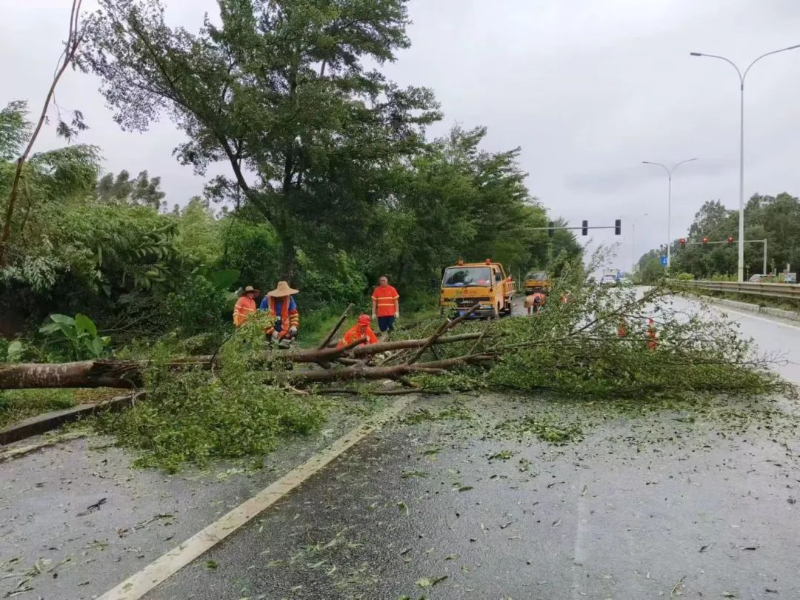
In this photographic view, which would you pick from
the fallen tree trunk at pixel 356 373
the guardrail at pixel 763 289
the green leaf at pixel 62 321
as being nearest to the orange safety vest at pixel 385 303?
the fallen tree trunk at pixel 356 373

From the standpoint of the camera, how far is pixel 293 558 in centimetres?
317

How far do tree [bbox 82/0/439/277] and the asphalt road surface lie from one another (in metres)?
8.27

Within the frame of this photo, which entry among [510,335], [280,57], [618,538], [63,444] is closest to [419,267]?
[280,57]

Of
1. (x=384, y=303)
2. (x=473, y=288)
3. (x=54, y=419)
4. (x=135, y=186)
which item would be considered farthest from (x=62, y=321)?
(x=135, y=186)

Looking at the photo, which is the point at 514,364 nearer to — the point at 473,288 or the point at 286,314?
the point at 286,314

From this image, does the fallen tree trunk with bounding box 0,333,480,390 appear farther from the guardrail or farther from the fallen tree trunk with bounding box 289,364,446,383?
the guardrail

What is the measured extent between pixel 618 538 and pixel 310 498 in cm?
195

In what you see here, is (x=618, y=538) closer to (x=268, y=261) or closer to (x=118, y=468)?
(x=118, y=468)

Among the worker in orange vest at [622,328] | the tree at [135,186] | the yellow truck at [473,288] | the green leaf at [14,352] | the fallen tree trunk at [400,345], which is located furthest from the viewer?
the tree at [135,186]

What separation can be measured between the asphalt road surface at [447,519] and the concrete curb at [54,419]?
567 mm

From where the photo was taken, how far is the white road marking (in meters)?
2.89

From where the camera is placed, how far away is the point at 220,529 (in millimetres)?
3529

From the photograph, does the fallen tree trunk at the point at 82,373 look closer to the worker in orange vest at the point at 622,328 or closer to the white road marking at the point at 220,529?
the white road marking at the point at 220,529

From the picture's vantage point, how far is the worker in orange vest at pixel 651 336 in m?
7.11
